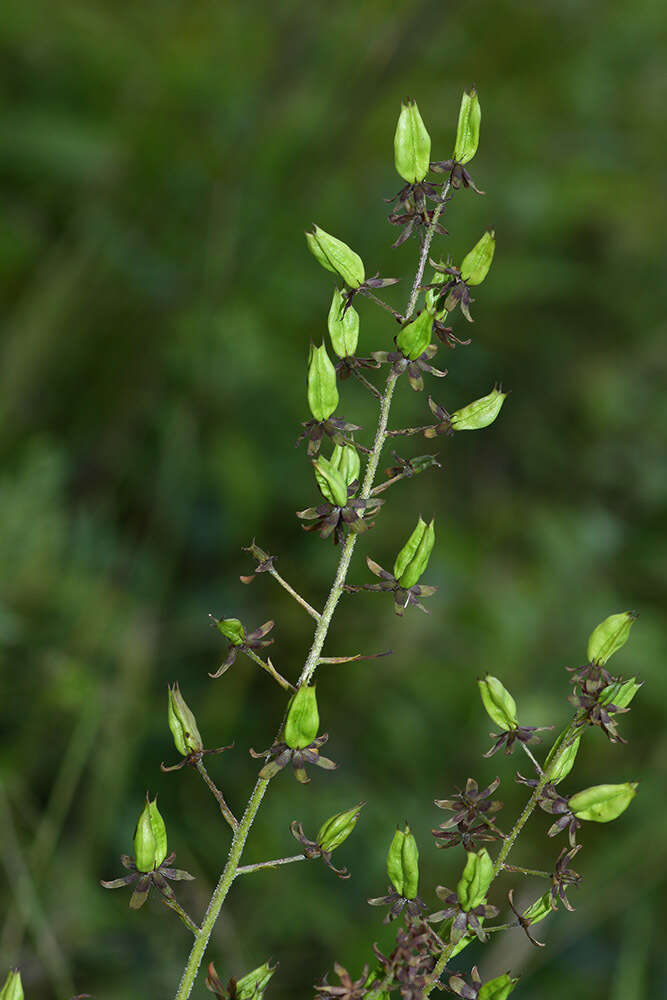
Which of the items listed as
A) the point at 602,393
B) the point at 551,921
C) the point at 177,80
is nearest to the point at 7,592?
the point at 551,921

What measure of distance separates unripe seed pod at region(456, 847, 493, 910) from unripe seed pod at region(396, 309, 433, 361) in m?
0.37

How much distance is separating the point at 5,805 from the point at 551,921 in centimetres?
135

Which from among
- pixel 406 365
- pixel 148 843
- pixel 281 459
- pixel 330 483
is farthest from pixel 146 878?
pixel 281 459

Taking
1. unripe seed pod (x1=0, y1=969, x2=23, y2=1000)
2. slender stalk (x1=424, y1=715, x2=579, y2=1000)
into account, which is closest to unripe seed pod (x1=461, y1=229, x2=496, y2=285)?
slender stalk (x1=424, y1=715, x2=579, y2=1000)

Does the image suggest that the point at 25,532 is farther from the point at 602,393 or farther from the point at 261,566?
the point at 602,393

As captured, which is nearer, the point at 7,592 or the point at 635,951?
the point at 635,951

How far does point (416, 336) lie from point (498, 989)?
19.3 inches

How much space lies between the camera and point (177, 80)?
350 cm

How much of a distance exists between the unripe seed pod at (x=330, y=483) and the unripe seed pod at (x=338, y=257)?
0.59 feet

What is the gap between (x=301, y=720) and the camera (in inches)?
27.8

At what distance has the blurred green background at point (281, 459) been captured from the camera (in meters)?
2.36

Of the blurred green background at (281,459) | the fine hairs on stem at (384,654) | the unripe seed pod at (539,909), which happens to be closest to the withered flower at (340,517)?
the fine hairs on stem at (384,654)

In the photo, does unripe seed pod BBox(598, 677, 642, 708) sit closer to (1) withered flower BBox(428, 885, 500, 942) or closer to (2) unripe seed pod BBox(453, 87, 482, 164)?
(1) withered flower BBox(428, 885, 500, 942)

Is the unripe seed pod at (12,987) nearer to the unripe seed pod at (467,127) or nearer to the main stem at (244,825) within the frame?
the main stem at (244,825)
